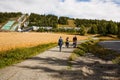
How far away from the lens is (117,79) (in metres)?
15.0

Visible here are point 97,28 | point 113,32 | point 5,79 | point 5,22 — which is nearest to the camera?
point 5,79

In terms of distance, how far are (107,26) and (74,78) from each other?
490ft

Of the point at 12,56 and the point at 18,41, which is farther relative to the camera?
the point at 18,41

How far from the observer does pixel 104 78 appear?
14.9 metres

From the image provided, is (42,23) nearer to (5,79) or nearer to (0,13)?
(0,13)

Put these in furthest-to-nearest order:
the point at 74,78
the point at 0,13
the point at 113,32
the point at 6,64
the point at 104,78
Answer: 1. the point at 0,13
2. the point at 113,32
3. the point at 6,64
4. the point at 104,78
5. the point at 74,78

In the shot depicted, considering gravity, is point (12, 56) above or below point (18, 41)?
above

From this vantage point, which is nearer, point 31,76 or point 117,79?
point 31,76

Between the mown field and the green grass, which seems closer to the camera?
the green grass

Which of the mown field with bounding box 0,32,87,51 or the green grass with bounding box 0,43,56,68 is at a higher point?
the green grass with bounding box 0,43,56,68

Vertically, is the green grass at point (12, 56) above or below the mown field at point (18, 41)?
above

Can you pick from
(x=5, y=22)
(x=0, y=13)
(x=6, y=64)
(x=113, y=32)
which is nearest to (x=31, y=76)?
(x=6, y=64)

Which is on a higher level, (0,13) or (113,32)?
(0,13)

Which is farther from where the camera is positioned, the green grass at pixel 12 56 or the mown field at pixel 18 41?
the mown field at pixel 18 41
